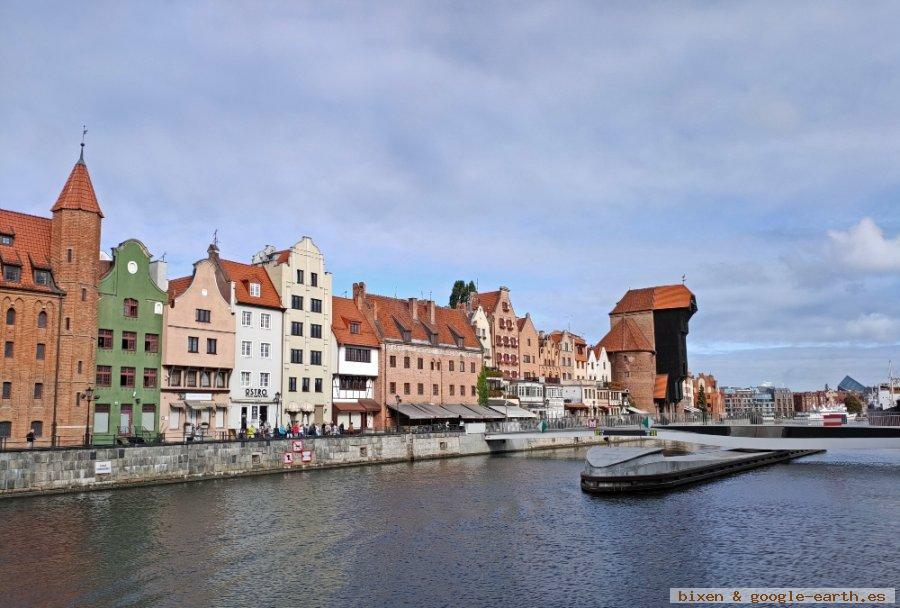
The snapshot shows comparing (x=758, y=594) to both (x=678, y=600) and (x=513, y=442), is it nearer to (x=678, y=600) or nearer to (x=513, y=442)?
(x=678, y=600)

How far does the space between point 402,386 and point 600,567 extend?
5954 cm

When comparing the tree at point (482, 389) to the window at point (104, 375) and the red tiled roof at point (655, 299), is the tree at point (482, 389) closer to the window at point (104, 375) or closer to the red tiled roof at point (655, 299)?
the window at point (104, 375)

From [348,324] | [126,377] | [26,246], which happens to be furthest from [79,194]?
[348,324]

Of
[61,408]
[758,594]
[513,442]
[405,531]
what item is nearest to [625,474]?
[405,531]

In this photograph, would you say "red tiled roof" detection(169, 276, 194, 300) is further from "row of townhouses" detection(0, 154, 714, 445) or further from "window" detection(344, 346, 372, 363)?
"window" detection(344, 346, 372, 363)

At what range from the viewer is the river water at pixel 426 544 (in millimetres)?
27188

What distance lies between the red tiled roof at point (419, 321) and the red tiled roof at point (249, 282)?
16.2 metres

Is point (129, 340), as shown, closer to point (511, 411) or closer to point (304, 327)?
point (304, 327)

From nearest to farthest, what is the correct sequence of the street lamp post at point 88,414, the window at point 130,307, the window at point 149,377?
the street lamp post at point 88,414
the window at point 130,307
the window at point 149,377

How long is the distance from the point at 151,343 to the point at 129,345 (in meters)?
2.21

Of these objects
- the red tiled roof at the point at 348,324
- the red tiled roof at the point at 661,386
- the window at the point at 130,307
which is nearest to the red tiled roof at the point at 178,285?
the window at the point at 130,307

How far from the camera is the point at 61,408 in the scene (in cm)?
5516

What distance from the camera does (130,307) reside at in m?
Answer: 62.3

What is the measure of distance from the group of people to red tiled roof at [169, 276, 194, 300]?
13729 mm
